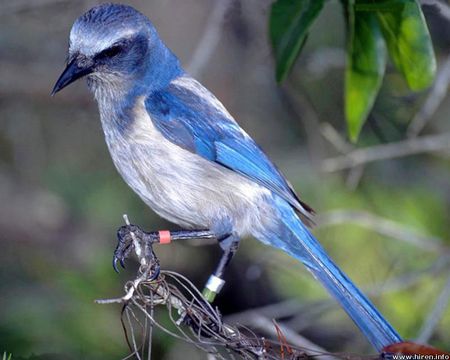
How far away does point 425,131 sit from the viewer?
7223mm

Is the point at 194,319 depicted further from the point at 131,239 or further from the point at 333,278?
the point at 333,278

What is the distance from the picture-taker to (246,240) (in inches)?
268

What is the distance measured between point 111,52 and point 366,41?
1.18 m

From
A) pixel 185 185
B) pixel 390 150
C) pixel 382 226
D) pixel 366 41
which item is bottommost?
pixel 382 226

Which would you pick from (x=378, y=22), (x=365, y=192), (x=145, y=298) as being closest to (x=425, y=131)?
(x=365, y=192)

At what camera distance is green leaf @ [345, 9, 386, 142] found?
4906mm

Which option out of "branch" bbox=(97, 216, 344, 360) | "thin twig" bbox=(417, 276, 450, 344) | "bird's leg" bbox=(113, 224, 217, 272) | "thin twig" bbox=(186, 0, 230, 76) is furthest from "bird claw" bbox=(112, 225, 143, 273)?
"thin twig" bbox=(186, 0, 230, 76)

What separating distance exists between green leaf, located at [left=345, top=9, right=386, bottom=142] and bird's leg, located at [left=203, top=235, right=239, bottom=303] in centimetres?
76

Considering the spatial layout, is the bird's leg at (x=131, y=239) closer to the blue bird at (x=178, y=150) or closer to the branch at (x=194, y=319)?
the blue bird at (x=178, y=150)

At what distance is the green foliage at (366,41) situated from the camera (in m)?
4.72

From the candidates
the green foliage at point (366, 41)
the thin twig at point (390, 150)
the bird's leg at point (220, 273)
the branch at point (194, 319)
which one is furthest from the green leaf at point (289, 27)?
the thin twig at point (390, 150)

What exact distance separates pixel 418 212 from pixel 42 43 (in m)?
2.99

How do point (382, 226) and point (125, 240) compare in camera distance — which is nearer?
point (125, 240)

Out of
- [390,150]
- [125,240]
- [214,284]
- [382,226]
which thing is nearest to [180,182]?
[125,240]
